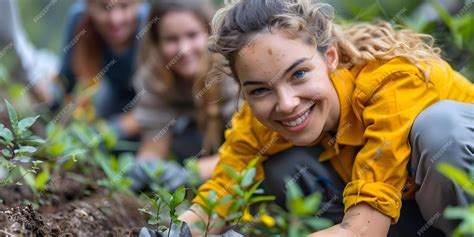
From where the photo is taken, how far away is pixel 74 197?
8.63 feet

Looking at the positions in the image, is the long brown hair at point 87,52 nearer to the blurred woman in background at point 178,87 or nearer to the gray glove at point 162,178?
the blurred woman in background at point 178,87

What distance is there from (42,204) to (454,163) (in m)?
1.35

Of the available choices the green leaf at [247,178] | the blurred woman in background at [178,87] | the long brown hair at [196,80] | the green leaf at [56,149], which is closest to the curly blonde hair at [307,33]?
the green leaf at [247,178]

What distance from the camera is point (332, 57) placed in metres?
2.17

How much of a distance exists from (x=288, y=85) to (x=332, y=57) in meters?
0.24

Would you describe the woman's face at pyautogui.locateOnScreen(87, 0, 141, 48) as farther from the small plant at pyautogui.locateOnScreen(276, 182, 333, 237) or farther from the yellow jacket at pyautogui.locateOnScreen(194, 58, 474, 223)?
the small plant at pyautogui.locateOnScreen(276, 182, 333, 237)

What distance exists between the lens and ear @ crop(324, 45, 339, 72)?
2139 mm

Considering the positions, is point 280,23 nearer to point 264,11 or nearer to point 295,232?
point 264,11

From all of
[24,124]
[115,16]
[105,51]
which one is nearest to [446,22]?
[24,124]

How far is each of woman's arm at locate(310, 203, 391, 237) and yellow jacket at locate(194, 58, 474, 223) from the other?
2 cm

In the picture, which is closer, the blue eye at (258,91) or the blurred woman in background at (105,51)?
the blue eye at (258,91)

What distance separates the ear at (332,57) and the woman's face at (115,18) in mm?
2731

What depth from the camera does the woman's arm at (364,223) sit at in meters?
1.90

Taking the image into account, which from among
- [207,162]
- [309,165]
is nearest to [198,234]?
[309,165]
